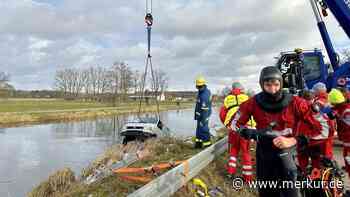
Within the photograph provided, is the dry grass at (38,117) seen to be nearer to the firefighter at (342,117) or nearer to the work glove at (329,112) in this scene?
the work glove at (329,112)

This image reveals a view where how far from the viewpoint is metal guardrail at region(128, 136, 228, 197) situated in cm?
414

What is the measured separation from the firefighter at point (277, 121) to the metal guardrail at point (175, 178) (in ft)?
4.41

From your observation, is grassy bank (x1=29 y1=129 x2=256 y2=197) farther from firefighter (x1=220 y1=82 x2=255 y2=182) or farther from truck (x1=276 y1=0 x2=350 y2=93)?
truck (x1=276 y1=0 x2=350 y2=93)

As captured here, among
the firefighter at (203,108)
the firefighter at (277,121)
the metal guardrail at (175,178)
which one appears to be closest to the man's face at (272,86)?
the firefighter at (277,121)

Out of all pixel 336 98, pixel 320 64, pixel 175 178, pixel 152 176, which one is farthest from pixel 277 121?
pixel 320 64

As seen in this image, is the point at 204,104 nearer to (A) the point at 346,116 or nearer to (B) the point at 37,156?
(A) the point at 346,116

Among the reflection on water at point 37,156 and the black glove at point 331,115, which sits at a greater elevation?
the black glove at point 331,115

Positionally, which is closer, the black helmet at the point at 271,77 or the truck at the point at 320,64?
the black helmet at the point at 271,77

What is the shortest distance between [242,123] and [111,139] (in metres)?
18.2

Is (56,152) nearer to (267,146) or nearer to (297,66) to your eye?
(297,66)

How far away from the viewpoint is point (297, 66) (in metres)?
12.4

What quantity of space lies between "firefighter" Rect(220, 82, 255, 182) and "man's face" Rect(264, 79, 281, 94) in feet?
9.54

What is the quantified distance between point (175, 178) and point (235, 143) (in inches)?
87.8

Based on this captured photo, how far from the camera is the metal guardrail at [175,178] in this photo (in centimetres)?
414
